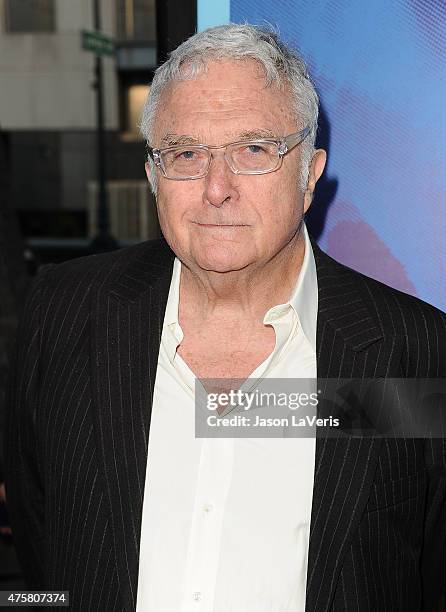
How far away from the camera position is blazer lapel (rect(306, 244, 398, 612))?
171 cm

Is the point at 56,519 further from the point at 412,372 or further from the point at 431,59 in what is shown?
the point at 431,59

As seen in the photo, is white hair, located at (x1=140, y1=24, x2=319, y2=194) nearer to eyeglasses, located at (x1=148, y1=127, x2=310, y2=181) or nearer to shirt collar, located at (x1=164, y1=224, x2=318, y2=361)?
eyeglasses, located at (x1=148, y1=127, x2=310, y2=181)

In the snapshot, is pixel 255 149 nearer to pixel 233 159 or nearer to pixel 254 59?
pixel 233 159

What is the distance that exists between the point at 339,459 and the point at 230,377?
1.02ft

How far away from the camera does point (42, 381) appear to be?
2.01 metres

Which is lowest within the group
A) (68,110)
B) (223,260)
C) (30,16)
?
(223,260)

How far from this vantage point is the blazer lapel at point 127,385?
1.75 meters

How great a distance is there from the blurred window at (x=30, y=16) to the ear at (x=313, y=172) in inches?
972

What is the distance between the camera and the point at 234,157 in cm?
174

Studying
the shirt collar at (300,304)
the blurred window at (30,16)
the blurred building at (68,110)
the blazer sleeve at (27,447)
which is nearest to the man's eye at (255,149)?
→ the shirt collar at (300,304)

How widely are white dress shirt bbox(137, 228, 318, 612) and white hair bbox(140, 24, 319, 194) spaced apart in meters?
0.61

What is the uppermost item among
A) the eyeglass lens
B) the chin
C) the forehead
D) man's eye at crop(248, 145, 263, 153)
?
the forehead

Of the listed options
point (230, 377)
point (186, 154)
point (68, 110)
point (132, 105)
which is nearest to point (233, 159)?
point (186, 154)

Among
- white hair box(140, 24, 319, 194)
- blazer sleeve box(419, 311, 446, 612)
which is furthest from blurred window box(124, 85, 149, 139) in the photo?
blazer sleeve box(419, 311, 446, 612)
